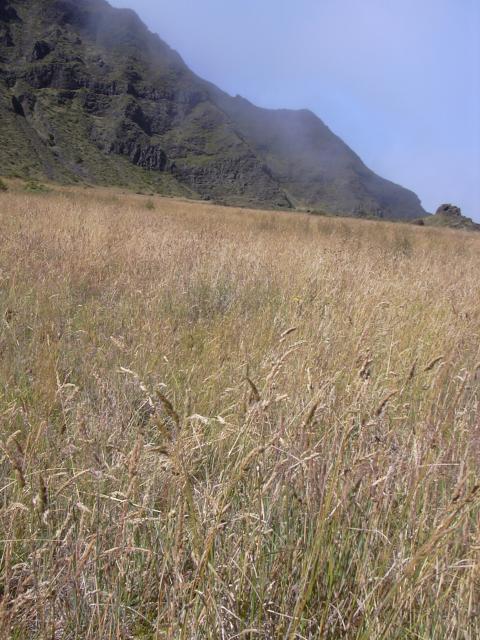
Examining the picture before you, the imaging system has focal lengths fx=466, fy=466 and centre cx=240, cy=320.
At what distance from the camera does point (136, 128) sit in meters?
80.6

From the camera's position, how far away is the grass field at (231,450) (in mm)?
860

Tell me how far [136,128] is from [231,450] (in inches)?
3471

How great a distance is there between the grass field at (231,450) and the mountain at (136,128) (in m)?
42.0

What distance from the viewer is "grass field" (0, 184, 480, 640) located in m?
0.86

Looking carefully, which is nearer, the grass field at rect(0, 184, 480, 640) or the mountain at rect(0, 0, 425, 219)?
the grass field at rect(0, 184, 480, 640)

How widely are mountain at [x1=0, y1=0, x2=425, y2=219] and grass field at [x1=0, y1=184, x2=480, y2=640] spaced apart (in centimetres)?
4203

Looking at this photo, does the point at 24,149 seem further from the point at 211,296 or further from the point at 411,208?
the point at 411,208

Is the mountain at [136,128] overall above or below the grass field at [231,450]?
above

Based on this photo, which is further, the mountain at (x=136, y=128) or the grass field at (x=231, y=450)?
the mountain at (x=136, y=128)

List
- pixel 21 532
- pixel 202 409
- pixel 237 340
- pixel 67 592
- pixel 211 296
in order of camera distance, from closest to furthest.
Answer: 1. pixel 67 592
2. pixel 21 532
3. pixel 202 409
4. pixel 237 340
5. pixel 211 296

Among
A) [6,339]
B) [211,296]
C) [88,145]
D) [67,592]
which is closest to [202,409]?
[67,592]

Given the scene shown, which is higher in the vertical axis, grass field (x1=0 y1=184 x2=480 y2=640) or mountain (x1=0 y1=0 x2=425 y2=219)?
mountain (x1=0 y1=0 x2=425 y2=219)

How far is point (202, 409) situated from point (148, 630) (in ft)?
2.90

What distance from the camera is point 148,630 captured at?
961 millimetres
